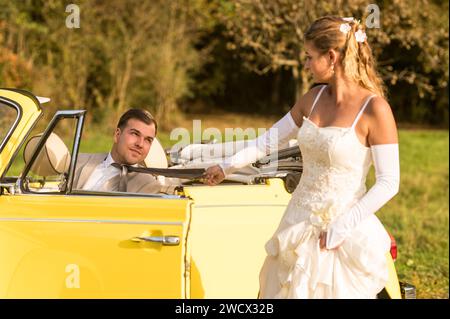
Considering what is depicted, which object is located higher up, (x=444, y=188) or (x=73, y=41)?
(x=73, y=41)

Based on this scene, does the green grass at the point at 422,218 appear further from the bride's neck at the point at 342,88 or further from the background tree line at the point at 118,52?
the bride's neck at the point at 342,88

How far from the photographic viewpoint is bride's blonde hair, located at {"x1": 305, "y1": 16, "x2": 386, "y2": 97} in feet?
11.7

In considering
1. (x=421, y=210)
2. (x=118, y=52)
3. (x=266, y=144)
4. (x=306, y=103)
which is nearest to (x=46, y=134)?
(x=266, y=144)

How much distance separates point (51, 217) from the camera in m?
3.96

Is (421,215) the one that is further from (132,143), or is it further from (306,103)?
(306,103)

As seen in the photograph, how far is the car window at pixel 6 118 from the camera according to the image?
167 inches

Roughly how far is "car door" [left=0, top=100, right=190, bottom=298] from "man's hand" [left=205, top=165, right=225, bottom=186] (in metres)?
0.16

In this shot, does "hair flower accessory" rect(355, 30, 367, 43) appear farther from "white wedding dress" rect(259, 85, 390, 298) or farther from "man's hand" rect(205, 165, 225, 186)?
"man's hand" rect(205, 165, 225, 186)

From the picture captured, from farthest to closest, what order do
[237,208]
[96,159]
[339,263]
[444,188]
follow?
[444,188]
[96,159]
[237,208]
[339,263]

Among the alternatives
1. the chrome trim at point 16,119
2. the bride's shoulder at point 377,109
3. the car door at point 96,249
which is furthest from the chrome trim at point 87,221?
the bride's shoulder at point 377,109

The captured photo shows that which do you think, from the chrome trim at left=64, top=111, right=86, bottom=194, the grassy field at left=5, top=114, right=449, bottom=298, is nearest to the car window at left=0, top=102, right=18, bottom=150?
the chrome trim at left=64, top=111, right=86, bottom=194

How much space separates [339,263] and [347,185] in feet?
1.07
